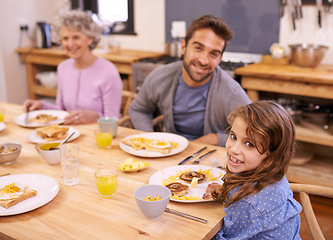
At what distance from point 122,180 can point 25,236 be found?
422 millimetres

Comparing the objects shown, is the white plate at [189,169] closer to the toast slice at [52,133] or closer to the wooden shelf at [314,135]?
the toast slice at [52,133]

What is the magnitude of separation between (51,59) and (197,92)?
8.16 feet

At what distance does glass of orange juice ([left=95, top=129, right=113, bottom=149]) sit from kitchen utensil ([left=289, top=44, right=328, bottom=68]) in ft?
6.32

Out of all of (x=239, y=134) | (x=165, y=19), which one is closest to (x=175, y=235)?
(x=239, y=134)

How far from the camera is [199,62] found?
2043 mm

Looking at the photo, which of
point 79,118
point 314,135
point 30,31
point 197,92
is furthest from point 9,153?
point 30,31

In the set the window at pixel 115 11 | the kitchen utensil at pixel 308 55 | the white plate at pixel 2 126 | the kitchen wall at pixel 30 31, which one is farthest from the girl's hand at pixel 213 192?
the window at pixel 115 11

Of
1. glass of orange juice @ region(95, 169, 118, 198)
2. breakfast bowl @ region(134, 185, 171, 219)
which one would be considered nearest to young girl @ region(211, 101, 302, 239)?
breakfast bowl @ region(134, 185, 171, 219)

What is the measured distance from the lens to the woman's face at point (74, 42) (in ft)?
8.26

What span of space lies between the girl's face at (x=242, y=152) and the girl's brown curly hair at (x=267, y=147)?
0.04ft

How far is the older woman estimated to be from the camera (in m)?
2.46

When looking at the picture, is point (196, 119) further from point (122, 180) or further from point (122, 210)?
point (122, 210)

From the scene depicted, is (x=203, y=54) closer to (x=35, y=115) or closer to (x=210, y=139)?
(x=210, y=139)

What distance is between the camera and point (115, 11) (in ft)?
14.2
